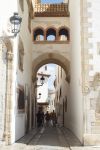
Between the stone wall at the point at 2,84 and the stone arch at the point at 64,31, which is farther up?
the stone arch at the point at 64,31

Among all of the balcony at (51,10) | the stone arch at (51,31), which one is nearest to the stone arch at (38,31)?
the stone arch at (51,31)

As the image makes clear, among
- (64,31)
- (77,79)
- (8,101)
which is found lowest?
(8,101)

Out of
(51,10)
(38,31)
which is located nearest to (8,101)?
(38,31)

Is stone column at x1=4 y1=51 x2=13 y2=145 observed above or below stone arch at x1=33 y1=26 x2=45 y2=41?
below

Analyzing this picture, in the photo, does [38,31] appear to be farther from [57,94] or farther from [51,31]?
[57,94]

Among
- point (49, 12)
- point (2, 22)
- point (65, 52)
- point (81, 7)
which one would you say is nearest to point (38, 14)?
point (49, 12)

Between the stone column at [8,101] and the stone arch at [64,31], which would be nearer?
the stone column at [8,101]

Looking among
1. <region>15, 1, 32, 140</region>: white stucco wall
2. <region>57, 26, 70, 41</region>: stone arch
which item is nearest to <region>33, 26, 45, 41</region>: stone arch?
<region>57, 26, 70, 41</region>: stone arch

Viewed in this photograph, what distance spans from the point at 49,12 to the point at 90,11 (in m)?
9.17

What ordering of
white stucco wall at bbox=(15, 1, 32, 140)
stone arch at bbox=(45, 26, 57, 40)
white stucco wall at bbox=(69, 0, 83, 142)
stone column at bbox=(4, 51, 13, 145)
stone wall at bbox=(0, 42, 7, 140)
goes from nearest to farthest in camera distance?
stone wall at bbox=(0, 42, 7, 140), stone column at bbox=(4, 51, 13, 145), white stucco wall at bbox=(69, 0, 83, 142), white stucco wall at bbox=(15, 1, 32, 140), stone arch at bbox=(45, 26, 57, 40)

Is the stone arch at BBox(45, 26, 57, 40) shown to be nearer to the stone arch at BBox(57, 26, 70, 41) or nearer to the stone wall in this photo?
the stone arch at BBox(57, 26, 70, 41)

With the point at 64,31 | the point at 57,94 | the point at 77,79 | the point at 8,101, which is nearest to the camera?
the point at 8,101

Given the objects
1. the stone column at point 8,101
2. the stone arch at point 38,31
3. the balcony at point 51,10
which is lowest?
the stone column at point 8,101

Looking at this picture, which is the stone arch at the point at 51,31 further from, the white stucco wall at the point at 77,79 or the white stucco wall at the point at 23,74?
the white stucco wall at the point at 77,79
